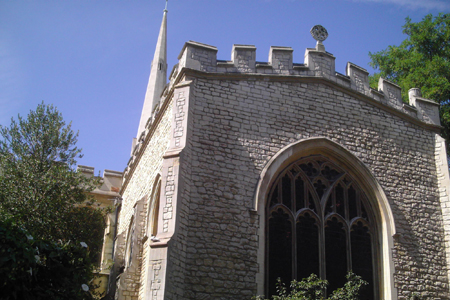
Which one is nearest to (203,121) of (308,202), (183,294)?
(308,202)

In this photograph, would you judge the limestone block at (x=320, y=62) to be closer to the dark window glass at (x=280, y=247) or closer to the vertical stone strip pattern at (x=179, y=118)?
the vertical stone strip pattern at (x=179, y=118)

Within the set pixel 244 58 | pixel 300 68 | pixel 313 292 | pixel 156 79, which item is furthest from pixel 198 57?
pixel 156 79

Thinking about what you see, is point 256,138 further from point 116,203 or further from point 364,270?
point 116,203

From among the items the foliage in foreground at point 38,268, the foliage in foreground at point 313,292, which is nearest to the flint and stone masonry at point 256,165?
the foliage in foreground at point 313,292

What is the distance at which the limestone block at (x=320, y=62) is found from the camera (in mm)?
15438

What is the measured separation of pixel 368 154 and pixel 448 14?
1064 centimetres

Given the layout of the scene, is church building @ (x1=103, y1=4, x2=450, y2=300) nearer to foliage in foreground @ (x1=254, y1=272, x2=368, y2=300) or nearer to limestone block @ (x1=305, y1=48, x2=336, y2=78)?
limestone block @ (x1=305, y1=48, x2=336, y2=78)

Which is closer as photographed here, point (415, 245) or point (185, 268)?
point (185, 268)

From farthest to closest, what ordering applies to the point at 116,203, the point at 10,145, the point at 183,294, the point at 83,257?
the point at 116,203
the point at 10,145
the point at 183,294
the point at 83,257

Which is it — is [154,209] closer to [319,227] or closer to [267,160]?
[267,160]

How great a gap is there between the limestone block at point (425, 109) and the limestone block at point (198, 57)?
628 cm

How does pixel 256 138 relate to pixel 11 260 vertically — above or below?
above

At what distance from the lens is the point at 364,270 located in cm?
1389

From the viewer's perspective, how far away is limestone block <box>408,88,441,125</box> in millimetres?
16344
